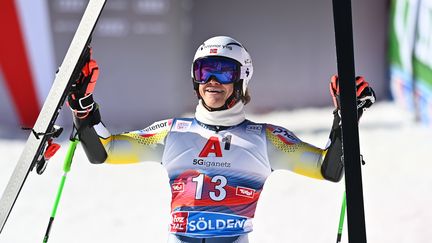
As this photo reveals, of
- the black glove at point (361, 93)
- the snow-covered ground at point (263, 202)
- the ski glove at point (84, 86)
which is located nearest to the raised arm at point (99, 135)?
the ski glove at point (84, 86)

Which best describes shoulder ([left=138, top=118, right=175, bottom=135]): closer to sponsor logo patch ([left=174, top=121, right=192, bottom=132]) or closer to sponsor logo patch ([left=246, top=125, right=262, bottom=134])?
sponsor logo patch ([left=174, top=121, right=192, bottom=132])

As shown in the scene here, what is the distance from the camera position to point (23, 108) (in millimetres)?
10305

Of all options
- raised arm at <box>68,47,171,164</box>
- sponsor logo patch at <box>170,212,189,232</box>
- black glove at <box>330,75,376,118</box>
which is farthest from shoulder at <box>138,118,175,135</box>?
black glove at <box>330,75,376,118</box>

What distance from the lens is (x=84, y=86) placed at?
3797mm

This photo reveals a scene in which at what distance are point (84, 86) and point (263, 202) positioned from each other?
Answer: 12.4ft

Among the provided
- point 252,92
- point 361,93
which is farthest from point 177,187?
point 252,92

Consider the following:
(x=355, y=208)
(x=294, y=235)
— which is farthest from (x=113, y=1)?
(x=355, y=208)

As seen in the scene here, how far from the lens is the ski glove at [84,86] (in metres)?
3.78

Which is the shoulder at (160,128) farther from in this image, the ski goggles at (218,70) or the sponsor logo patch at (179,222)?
the sponsor logo patch at (179,222)

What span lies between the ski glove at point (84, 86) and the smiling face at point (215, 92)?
1.68 ft

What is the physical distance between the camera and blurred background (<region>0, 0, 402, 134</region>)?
394 inches

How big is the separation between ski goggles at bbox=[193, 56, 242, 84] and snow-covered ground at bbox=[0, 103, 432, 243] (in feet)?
8.30

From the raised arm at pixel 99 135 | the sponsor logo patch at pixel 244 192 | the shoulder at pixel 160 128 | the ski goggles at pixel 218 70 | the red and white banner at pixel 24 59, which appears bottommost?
the sponsor logo patch at pixel 244 192

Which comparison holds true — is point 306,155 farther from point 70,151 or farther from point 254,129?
point 70,151
